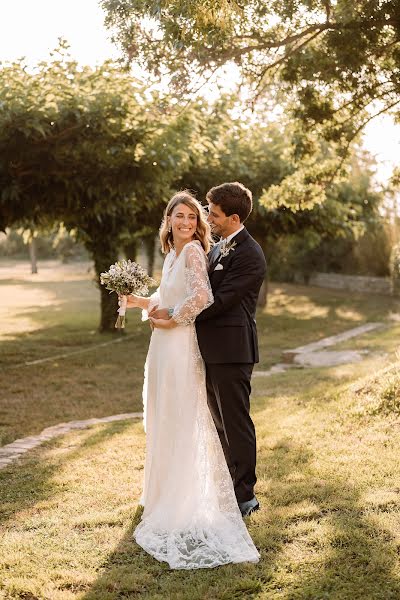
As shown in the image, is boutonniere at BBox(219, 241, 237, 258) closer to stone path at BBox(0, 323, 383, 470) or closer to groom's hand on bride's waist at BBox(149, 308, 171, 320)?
groom's hand on bride's waist at BBox(149, 308, 171, 320)

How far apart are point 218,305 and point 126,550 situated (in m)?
1.69

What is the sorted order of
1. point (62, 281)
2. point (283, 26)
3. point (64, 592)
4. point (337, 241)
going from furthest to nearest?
point (62, 281)
point (337, 241)
point (283, 26)
point (64, 592)

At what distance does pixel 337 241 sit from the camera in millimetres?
32688

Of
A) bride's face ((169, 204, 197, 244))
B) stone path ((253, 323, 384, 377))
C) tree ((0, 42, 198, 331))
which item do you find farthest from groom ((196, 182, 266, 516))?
stone path ((253, 323, 384, 377))

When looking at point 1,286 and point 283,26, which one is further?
point 1,286

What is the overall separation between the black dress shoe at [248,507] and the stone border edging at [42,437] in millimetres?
2928

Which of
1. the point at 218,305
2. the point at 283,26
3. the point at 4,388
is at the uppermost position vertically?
the point at 283,26

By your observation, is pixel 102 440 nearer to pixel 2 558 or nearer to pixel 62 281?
pixel 2 558

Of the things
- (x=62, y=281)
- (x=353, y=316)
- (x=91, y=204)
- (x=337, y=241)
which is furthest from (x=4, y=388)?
(x=62, y=281)

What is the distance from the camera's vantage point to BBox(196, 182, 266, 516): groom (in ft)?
16.0

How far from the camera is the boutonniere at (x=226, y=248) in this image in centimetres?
495

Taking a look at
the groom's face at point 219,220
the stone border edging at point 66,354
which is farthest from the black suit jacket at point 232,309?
the stone border edging at point 66,354

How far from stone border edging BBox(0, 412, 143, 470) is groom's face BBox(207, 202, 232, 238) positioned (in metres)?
3.54

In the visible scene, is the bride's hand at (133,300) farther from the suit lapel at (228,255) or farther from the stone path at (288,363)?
the stone path at (288,363)
